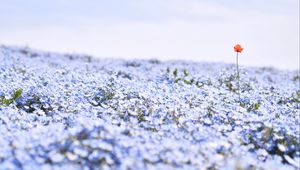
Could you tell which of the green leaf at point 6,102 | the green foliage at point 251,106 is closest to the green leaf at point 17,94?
the green leaf at point 6,102

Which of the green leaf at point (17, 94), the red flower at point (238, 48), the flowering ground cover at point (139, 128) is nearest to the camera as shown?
the flowering ground cover at point (139, 128)

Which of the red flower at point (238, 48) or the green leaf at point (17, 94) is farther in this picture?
the red flower at point (238, 48)

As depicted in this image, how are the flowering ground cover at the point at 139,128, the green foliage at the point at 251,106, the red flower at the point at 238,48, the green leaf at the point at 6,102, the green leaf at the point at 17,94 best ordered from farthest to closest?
the red flower at the point at 238,48 → the green leaf at the point at 17,94 → the green foliage at the point at 251,106 → the green leaf at the point at 6,102 → the flowering ground cover at the point at 139,128

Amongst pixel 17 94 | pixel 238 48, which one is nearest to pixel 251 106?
pixel 238 48

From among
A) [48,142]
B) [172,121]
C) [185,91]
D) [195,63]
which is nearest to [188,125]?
[172,121]

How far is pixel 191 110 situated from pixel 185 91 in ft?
7.06

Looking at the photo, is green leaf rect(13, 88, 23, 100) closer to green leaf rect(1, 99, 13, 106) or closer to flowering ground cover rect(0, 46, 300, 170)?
flowering ground cover rect(0, 46, 300, 170)

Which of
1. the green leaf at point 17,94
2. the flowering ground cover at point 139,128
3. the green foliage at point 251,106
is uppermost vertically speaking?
the green leaf at point 17,94

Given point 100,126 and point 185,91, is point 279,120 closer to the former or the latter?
point 100,126

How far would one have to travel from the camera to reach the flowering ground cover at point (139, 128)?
16.6ft

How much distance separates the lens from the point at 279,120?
6844 millimetres

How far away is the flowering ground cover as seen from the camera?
505cm

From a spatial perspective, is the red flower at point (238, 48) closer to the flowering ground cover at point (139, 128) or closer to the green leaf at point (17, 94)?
the flowering ground cover at point (139, 128)

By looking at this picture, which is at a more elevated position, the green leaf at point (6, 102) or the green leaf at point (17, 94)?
the green leaf at point (17, 94)
